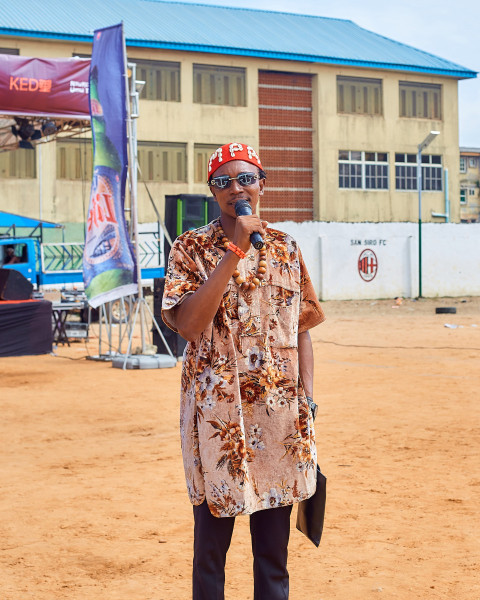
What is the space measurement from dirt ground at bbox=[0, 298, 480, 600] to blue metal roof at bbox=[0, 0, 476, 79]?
25.7 m

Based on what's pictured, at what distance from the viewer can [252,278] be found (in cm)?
299

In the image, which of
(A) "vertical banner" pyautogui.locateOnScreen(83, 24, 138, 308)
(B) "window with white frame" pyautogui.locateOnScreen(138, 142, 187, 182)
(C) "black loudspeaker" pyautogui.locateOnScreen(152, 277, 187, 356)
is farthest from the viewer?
(B) "window with white frame" pyautogui.locateOnScreen(138, 142, 187, 182)

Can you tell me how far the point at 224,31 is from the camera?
39438mm

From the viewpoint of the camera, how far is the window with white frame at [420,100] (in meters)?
42.6

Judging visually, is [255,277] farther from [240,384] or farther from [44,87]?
[44,87]

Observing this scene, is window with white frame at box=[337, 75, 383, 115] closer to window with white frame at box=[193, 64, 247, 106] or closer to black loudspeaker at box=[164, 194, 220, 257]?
window with white frame at box=[193, 64, 247, 106]

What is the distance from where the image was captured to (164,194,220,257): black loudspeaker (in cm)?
1509

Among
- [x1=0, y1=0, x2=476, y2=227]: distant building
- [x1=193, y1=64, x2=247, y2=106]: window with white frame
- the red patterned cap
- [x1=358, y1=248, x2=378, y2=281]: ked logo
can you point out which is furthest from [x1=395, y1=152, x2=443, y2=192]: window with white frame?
the red patterned cap

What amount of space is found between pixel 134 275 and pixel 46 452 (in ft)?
19.4

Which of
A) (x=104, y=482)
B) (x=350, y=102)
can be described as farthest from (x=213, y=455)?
(x=350, y=102)

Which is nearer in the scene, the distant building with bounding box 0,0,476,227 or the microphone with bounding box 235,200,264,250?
the microphone with bounding box 235,200,264,250

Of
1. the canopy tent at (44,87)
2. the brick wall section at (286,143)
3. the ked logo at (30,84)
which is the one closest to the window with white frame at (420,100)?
the brick wall section at (286,143)

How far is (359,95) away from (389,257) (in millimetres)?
12164

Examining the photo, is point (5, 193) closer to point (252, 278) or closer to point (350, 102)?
point (350, 102)
